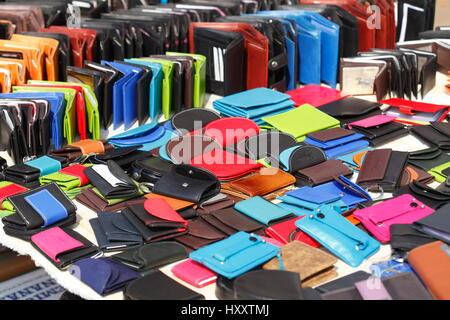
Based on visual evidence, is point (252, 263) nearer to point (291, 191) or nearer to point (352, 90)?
point (291, 191)

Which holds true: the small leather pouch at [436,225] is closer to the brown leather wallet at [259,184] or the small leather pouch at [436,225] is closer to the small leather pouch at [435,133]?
the brown leather wallet at [259,184]

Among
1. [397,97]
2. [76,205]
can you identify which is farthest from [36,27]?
[397,97]

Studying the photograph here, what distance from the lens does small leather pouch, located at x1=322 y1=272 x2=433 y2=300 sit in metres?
2.53

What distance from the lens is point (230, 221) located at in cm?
317

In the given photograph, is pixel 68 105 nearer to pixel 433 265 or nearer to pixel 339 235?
pixel 339 235

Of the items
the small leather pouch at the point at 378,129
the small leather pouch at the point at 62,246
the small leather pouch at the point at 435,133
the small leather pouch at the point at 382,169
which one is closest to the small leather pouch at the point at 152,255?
the small leather pouch at the point at 62,246

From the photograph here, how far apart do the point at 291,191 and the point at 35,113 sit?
1512 mm

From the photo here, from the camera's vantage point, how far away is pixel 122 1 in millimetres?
6066

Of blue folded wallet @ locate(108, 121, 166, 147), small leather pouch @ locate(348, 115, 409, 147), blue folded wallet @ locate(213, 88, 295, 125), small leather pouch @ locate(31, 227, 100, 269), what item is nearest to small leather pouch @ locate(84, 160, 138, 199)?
small leather pouch @ locate(31, 227, 100, 269)

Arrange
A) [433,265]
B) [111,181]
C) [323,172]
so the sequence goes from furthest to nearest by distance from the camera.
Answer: [323,172]
[111,181]
[433,265]

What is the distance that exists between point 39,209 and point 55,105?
920 millimetres

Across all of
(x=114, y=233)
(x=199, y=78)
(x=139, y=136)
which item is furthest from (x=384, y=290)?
(x=199, y=78)

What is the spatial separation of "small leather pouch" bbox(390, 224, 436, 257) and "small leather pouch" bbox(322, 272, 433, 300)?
0.26 m

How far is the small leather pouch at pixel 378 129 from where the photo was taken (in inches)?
167
